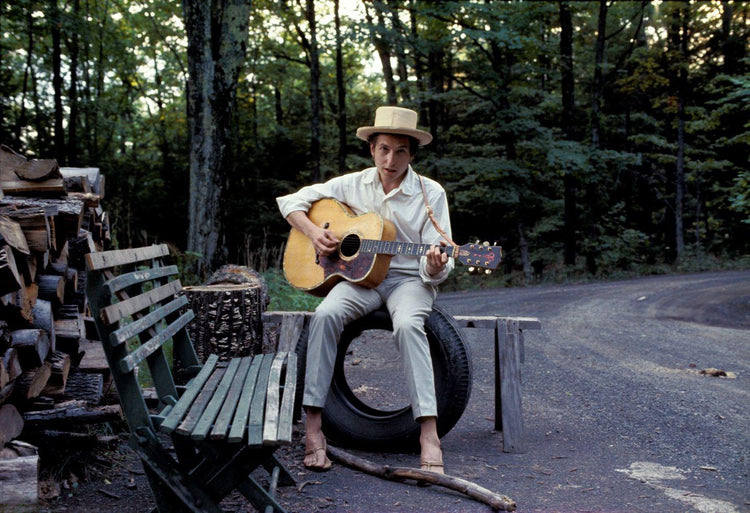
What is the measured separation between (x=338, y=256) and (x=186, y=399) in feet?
5.29

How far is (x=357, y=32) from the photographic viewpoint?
1513cm

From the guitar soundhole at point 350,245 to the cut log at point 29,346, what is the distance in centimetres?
172

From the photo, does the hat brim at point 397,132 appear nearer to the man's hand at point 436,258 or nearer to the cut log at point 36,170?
the man's hand at point 436,258

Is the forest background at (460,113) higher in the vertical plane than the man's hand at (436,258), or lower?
higher

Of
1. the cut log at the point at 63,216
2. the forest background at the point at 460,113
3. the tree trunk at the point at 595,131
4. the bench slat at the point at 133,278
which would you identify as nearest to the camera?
the bench slat at the point at 133,278

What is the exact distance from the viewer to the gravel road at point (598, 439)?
312 cm

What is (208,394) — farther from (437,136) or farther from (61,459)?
(437,136)

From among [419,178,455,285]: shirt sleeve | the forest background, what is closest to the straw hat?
[419,178,455,285]: shirt sleeve

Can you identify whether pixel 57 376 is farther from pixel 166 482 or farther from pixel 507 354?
pixel 507 354

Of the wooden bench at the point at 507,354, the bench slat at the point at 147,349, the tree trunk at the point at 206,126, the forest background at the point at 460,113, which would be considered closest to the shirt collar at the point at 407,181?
the wooden bench at the point at 507,354

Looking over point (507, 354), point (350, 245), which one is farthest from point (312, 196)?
point (507, 354)

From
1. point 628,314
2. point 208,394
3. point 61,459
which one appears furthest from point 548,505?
point 628,314

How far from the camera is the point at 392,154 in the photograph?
4.02 meters

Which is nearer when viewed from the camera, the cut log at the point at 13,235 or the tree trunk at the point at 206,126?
the cut log at the point at 13,235
